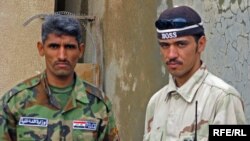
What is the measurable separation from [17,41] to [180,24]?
408cm

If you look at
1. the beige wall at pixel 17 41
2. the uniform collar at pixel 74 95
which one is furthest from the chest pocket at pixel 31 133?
the beige wall at pixel 17 41

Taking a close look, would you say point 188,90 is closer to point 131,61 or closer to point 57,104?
point 57,104

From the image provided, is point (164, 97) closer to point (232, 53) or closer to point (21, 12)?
point (232, 53)

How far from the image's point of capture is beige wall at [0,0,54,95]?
287 inches

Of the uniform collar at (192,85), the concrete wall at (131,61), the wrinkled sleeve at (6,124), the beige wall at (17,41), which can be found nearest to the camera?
the uniform collar at (192,85)

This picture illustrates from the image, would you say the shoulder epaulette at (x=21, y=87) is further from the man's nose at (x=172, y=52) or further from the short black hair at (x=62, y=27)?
the man's nose at (x=172, y=52)

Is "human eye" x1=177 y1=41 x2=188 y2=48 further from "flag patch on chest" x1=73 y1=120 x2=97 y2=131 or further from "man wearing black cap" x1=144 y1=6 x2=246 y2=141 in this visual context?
"flag patch on chest" x1=73 y1=120 x2=97 y2=131

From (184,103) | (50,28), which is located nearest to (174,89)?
(184,103)

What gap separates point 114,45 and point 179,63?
4.01 metres

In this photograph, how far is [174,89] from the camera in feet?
11.7

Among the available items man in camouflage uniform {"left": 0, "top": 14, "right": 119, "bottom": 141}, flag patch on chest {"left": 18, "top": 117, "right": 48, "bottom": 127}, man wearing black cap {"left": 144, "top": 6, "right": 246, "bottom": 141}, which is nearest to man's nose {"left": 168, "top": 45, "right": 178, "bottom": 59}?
man wearing black cap {"left": 144, "top": 6, "right": 246, "bottom": 141}

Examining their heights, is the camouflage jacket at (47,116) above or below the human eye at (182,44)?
below

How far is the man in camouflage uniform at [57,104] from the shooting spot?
3.83 metres

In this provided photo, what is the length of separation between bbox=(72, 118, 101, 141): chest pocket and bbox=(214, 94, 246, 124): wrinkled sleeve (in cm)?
79
